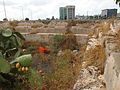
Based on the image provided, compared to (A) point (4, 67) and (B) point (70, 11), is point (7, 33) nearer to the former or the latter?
(A) point (4, 67)

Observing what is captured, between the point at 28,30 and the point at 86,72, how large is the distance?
17515 millimetres

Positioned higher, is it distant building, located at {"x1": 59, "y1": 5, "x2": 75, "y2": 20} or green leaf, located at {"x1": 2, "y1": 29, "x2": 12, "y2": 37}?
green leaf, located at {"x1": 2, "y1": 29, "x2": 12, "y2": 37}

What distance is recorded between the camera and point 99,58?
6.30 metres

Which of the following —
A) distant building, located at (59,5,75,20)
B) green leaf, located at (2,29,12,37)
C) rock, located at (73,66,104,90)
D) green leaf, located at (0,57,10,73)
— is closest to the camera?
rock, located at (73,66,104,90)

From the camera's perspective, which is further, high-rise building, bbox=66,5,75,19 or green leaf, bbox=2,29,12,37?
high-rise building, bbox=66,5,75,19

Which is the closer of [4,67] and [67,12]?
[4,67]

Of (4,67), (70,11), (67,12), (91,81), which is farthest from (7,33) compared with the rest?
(70,11)

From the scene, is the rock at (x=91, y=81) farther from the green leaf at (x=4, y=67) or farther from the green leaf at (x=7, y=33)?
the green leaf at (x=7, y=33)

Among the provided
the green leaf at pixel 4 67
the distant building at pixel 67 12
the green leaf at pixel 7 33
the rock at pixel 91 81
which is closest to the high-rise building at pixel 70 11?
the distant building at pixel 67 12

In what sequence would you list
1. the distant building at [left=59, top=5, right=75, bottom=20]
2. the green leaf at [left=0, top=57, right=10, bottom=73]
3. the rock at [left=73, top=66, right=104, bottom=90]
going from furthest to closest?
the distant building at [left=59, top=5, right=75, bottom=20], the green leaf at [left=0, top=57, right=10, bottom=73], the rock at [left=73, top=66, right=104, bottom=90]

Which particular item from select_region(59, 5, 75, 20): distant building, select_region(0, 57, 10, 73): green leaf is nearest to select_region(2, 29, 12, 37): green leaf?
select_region(0, 57, 10, 73): green leaf

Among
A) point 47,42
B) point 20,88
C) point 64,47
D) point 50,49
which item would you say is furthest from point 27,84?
point 47,42

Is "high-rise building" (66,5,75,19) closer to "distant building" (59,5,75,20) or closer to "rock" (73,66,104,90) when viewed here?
"distant building" (59,5,75,20)

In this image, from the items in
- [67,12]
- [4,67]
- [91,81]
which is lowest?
[67,12]
